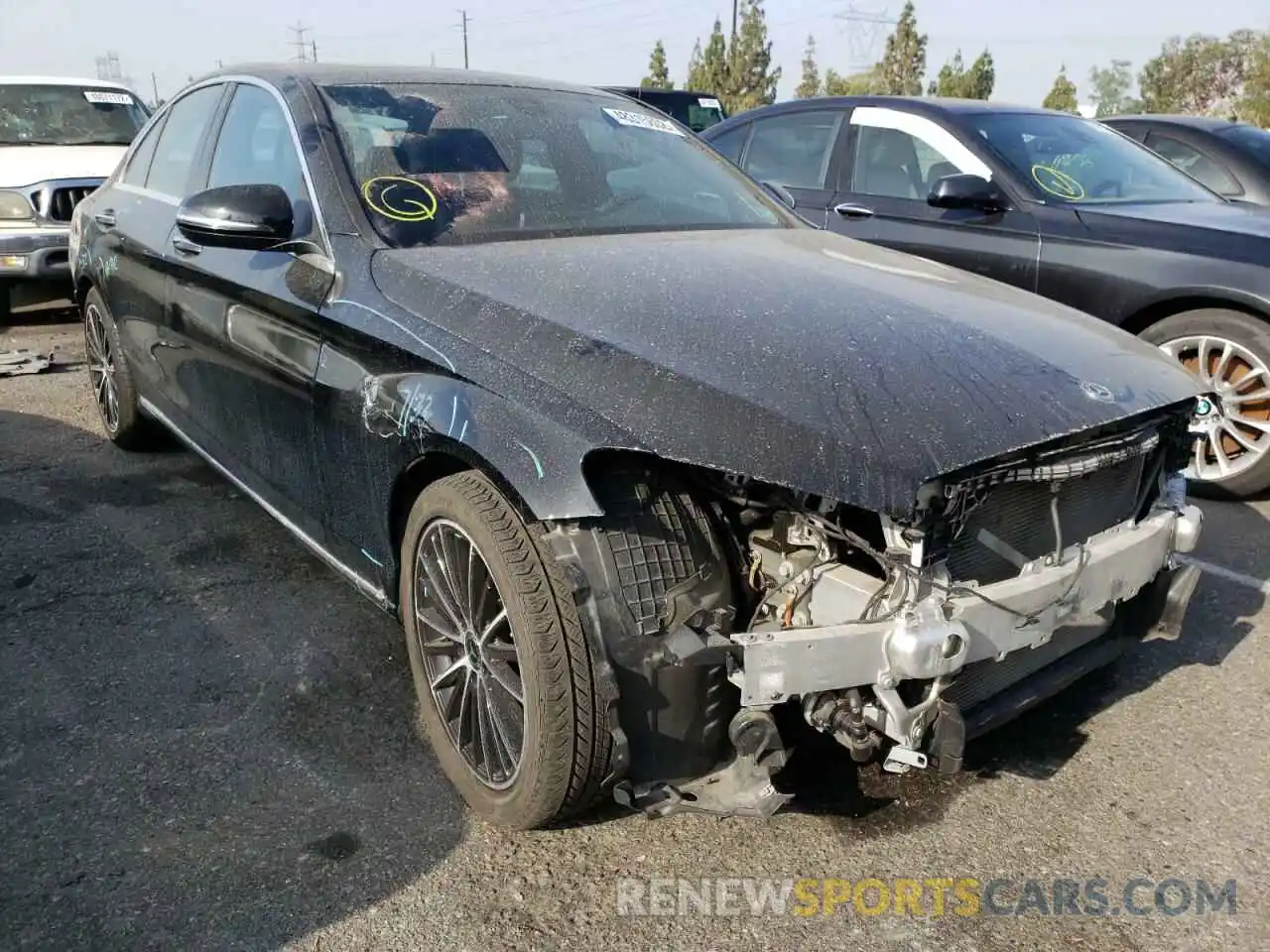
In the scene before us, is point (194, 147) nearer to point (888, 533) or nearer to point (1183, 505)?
point (888, 533)

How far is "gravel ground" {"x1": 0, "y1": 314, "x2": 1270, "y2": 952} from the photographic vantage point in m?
2.14

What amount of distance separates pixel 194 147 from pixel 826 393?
292 centimetres

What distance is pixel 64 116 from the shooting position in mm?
8945

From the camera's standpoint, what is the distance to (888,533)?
200 cm

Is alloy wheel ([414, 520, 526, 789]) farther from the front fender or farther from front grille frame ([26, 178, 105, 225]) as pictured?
front grille frame ([26, 178, 105, 225])

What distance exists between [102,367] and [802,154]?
387cm

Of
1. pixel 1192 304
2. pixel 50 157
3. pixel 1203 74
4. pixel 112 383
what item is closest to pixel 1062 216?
pixel 1192 304

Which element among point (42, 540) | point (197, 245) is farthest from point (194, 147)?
point (42, 540)

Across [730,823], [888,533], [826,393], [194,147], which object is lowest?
[730,823]

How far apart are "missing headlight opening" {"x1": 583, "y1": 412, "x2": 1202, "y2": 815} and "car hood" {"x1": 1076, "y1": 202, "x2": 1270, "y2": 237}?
2743 mm

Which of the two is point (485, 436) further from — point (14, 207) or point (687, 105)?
point (687, 105)

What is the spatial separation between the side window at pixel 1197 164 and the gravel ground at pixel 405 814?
405 cm

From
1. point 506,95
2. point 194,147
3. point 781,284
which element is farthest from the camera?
point 194,147

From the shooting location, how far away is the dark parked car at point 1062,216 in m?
4.41
